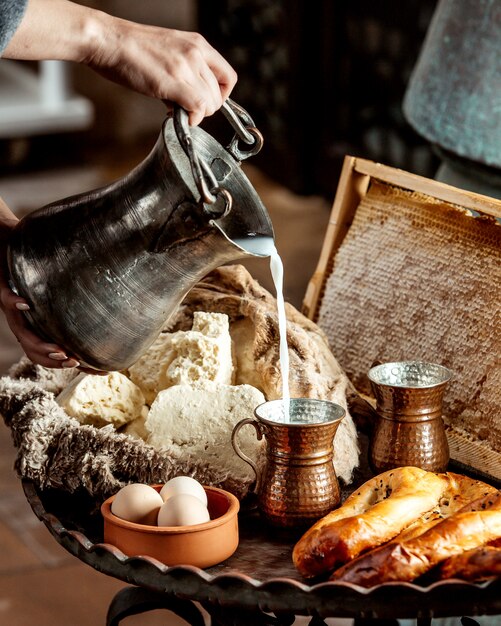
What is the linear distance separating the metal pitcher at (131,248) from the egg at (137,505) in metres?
0.20

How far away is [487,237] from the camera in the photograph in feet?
5.36

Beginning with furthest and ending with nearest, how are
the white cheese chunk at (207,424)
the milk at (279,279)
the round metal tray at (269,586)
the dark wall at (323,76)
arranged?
the dark wall at (323,76)
the white cheese chunk at (207,424)
the milk at (279,279)
the round metal tray at (269,586)

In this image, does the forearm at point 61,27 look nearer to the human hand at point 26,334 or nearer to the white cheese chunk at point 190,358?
the human hand at point 26,334

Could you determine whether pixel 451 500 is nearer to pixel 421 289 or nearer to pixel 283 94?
pixel 421 289

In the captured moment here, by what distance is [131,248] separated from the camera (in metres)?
1.32

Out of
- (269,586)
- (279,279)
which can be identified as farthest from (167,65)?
(269,586)

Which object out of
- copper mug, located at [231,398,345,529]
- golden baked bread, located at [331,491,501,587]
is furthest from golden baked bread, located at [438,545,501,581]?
copper mug, located at [231,398,345,529]

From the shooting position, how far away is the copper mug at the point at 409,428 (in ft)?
4.64

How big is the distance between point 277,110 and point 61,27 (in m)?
4.33

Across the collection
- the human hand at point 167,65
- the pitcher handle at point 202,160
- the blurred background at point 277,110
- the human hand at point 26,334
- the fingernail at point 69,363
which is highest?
the human hand at point 167,65

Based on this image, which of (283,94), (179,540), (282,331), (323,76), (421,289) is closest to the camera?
(179,540)

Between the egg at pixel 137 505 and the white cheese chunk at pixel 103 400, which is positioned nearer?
the egg at pixel 137 505

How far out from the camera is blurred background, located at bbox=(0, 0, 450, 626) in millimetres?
4633

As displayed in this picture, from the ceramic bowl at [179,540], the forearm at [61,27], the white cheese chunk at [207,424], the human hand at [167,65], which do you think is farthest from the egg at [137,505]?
the forearm at [61,27]
